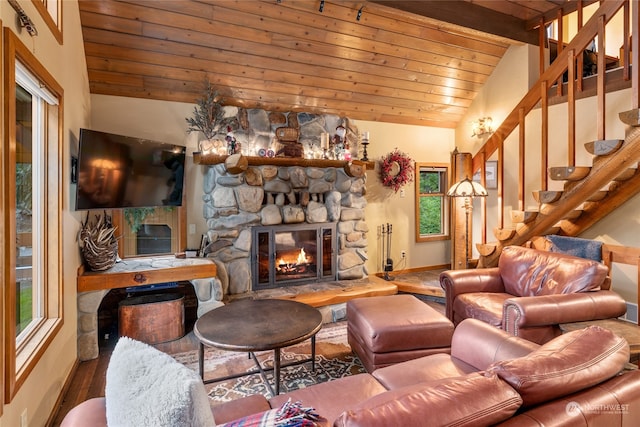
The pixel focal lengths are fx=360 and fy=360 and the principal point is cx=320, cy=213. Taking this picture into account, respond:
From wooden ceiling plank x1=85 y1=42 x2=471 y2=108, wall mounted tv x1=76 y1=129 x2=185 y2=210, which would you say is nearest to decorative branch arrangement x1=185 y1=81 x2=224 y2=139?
wooden ceiling plank x1=85 y1=42 x2=471 y2=108

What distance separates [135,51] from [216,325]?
291cm

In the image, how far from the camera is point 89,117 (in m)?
3.80

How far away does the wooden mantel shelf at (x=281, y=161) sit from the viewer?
399 centimetres

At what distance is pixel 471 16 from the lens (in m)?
4.23

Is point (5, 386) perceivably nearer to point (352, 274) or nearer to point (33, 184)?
point (33, 184)

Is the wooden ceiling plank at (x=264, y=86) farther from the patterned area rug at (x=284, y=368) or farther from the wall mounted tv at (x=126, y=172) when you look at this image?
the patterned area rug at (x=284, y=368)

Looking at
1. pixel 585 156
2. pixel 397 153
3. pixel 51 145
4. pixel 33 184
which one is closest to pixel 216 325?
pixel 33 184

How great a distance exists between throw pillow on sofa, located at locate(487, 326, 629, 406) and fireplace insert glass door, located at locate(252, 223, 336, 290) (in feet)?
11.1

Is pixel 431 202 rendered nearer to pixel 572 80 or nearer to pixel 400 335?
pixel 572 80

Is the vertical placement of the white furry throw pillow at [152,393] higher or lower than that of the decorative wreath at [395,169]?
lower

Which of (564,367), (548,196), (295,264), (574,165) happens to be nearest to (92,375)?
(295,264)

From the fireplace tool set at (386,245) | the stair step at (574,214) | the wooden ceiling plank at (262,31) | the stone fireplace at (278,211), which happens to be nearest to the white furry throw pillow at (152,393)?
the stone fireplace at (278,211)

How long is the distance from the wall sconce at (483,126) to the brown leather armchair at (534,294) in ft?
8.07

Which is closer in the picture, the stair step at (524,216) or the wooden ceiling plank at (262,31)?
the wooden ceiling plank at (262,31)
